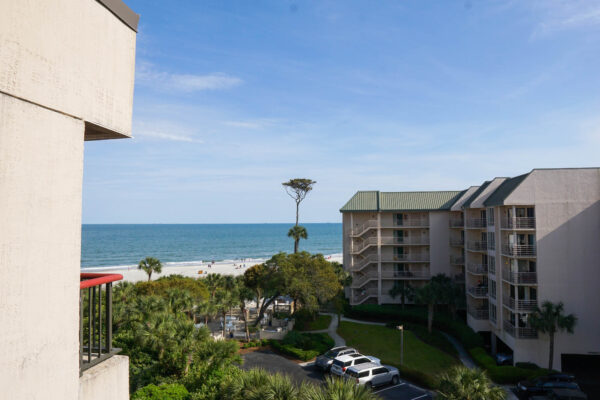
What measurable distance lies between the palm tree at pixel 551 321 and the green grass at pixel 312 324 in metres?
19.7

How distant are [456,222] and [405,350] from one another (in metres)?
19.4

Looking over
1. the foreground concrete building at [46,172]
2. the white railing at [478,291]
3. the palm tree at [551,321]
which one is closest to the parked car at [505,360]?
the palm tree at [551,321]

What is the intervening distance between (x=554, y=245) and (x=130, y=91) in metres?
31.9

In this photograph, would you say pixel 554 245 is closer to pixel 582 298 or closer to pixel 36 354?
pixel 582 298

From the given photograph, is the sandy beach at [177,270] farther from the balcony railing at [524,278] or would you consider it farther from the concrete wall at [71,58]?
the concrete wall at [71,58]

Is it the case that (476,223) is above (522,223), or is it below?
below

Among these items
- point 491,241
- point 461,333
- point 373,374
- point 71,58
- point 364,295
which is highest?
point 71,58

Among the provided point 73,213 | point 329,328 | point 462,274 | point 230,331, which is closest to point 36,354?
point 73,213

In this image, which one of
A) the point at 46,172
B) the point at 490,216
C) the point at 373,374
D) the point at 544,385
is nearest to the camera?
the point at 46,172

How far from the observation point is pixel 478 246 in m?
40.2

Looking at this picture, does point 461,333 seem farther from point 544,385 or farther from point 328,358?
point 328,358

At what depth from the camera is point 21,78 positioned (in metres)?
4.41

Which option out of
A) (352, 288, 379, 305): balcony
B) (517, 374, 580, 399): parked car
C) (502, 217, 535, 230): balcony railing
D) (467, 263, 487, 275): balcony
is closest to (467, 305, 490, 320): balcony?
Answer: (467, 263, 487, 275): balcony

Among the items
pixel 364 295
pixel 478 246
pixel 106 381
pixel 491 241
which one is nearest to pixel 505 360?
pixel 491 241
